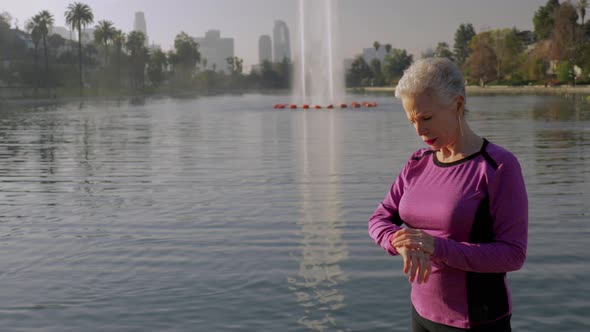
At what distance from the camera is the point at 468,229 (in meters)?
3.23

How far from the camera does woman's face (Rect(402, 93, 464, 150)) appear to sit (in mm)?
3260

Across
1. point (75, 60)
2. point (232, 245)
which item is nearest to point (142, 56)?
point (75, 60)

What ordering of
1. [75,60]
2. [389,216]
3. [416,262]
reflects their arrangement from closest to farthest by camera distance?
[416,262], [389,216], [75,60]

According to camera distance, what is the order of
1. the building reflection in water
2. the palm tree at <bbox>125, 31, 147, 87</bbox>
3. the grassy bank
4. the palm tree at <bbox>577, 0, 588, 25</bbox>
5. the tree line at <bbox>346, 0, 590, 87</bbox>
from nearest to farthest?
the building reflection in water → the grassy bank → the tree line at <bbox>346, 0, 590, 87</bbox> → the palm tree at <bbox>577, 0, 588, 25</bbox> → the palm tree at <bbox>125, 31, 147, 87</bbox>

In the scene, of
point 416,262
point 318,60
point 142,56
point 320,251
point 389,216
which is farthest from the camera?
point 142,56

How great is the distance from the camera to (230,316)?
6953 mm

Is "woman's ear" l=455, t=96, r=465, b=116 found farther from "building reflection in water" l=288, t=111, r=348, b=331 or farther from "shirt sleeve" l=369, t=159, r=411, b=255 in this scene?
"building reflection in water" l=288, t=111, r=348, b=331

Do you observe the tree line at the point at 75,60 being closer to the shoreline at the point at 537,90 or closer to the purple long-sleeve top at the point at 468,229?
the shoreline at the point at 537,90

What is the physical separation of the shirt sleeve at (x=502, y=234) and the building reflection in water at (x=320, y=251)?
3613 mm

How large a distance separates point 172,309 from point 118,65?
16450cm

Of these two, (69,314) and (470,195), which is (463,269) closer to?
(470,195)

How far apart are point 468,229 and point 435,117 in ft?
1.67

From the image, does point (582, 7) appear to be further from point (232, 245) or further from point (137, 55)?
point (232, 245)

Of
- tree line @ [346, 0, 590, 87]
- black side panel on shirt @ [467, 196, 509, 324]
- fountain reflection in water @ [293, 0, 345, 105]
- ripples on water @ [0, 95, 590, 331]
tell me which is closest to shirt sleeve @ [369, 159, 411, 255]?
black side panel on shirt @ [467, 196, 509, 324]
